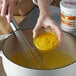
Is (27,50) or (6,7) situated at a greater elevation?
(6,7)

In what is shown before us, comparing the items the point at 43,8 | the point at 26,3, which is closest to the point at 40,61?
the point at 43,8

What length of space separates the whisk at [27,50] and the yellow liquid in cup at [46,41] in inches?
1.0

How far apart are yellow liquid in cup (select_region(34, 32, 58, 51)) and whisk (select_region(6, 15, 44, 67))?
0.08 ft

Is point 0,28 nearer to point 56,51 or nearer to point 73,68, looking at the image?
point 56,51

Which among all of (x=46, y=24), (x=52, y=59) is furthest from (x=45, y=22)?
(x=52, y=59)

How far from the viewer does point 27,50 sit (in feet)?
2.00

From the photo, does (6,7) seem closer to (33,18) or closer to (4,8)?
(4,8)

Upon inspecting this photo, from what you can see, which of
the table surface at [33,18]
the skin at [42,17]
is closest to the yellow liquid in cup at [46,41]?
the skin at [42,17]

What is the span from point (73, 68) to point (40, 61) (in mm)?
116

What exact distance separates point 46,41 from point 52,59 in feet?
0.18

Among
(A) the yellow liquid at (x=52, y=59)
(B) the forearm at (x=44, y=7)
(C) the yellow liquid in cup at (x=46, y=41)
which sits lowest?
(A) the yellow liquid at (x=52, y=59)

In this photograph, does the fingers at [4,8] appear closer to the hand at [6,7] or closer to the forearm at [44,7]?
the hand at [6,7]

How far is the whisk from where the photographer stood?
0.59 m

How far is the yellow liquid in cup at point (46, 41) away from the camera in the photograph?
1.95 ft
